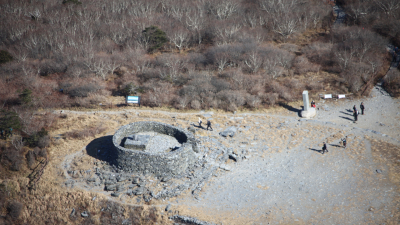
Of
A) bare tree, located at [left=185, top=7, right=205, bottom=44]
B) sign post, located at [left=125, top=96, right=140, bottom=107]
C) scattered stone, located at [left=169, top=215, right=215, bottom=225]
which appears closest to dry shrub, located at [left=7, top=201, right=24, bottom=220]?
scattered stone, located at [left=169, top=215, right=215, bottom=225]

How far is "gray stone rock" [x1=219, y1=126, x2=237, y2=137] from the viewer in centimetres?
3107

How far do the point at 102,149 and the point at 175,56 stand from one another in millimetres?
24118

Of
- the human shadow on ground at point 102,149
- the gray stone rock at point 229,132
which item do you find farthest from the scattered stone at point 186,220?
the gray stone rock at point 229,132

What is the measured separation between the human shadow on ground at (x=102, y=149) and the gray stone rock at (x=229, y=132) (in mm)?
10643

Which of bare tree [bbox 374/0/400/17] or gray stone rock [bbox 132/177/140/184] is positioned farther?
bare tree [bbox 374/0/400/17]

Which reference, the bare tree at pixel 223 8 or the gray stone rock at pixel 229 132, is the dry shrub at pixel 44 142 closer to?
the gray stone rock at pixel 229 132

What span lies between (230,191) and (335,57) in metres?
31.6

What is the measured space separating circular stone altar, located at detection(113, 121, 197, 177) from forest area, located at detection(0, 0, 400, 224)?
624 centimetres

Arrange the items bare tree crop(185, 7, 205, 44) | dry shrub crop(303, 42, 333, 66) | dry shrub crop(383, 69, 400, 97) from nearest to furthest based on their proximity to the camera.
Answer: dry shrub crop(383, 69, 400, 97)
dry shrub crop(303, 42, 333, 66)
bare tree crop(185, 7, 205, 44)

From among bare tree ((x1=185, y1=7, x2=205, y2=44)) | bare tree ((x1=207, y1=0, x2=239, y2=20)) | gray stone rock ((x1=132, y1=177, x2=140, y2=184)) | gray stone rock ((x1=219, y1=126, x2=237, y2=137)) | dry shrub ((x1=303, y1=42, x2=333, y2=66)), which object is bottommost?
gray stone rock ((x1=132, y1=177, x2=140, y2=184))

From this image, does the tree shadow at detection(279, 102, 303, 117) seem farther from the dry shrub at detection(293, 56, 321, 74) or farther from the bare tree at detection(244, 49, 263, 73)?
the dry shrub at detection(293, 56, 321, 74)

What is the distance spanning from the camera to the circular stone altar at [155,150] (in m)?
25.4

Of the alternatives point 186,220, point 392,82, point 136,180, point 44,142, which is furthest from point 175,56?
point 186,220

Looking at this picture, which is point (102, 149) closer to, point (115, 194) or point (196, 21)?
point (115, 194)
